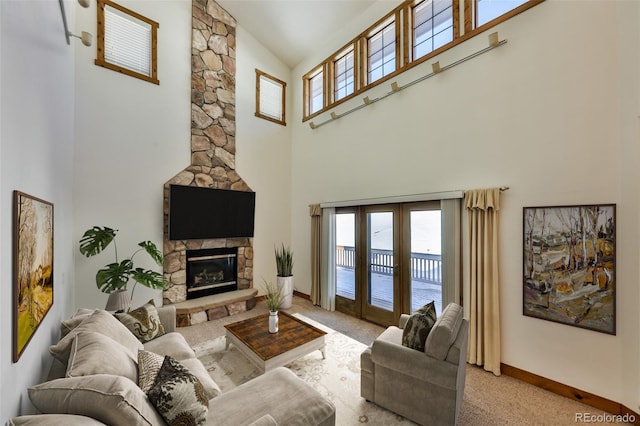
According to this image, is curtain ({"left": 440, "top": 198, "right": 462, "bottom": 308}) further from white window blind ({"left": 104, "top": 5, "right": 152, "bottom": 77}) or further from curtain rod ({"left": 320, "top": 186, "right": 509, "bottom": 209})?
white window blind ({"left": 104, "top": 5, "right": 152, "bottom": 77})

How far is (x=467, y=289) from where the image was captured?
3.41 meters

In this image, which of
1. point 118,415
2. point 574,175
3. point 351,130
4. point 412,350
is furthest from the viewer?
point 351,130

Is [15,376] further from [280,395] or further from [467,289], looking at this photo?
[467,289]

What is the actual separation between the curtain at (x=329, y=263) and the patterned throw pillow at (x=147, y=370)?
372 centimetres

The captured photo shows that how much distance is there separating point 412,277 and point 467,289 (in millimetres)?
834

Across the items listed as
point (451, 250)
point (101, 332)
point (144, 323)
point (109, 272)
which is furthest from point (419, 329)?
point (109, 272)

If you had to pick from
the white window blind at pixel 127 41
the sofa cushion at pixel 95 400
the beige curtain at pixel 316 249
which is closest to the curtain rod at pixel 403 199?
the beige curtain at pixel 316 249

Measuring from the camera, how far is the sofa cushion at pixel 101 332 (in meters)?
1.77

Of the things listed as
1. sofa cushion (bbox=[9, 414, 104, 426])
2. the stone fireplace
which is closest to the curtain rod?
the stone fireplace

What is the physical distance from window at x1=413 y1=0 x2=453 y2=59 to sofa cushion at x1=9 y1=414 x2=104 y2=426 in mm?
5065

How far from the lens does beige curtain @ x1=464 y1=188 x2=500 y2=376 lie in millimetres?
3147

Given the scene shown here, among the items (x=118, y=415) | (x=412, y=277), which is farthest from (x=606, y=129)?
(x=118, y=415)

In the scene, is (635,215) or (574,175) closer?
(635,215)

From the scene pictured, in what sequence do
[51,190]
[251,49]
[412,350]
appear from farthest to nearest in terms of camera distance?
[251,49], [51,190], [412,350]
